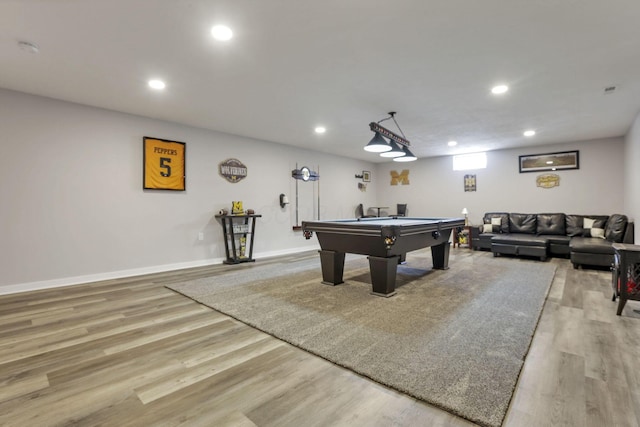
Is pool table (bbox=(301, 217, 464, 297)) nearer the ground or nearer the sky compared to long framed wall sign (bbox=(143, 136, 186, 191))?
nearer the ground

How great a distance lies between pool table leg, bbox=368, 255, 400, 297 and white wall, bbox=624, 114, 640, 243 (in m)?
4.34

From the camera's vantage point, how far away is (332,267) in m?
4.13

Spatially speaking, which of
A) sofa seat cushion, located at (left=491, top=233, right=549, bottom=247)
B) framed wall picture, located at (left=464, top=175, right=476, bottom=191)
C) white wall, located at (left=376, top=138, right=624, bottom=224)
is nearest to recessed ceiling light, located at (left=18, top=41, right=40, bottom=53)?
sofa seat cushion, located at (left=491, top=233, right=549, bottom=247)

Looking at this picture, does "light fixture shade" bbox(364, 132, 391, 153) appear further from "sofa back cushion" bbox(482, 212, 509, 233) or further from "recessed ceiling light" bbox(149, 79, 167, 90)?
"sofa back cushion" bbox(482, 212, 509, 233)

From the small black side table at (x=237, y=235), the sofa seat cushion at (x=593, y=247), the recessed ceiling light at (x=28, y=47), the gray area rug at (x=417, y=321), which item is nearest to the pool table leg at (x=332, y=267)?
the gray area rug at (x=417, y=321)

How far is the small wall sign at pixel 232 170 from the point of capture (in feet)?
20.2

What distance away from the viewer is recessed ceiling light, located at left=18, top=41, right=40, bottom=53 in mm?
2776

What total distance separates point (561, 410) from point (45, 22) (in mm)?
4506

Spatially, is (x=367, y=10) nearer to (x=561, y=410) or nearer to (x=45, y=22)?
(x=45, y=22)

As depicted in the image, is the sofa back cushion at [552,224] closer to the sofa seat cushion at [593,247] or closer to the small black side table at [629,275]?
the sofa seat cushion at [593,247]

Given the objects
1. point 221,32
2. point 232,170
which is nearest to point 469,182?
point 232,170

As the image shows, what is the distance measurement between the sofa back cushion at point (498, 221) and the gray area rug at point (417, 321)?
2.43 meters

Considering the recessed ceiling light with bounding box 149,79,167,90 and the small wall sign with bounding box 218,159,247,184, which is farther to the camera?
the small wall sign with bounding box 218,159,247,184

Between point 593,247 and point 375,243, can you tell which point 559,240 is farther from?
point 375,243
